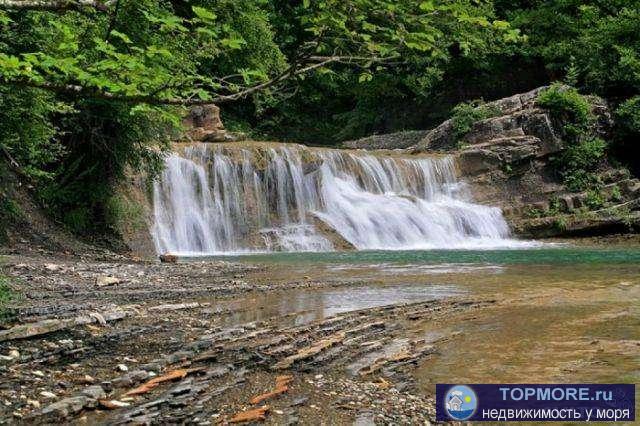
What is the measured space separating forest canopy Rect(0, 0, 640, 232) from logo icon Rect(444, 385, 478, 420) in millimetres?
2266

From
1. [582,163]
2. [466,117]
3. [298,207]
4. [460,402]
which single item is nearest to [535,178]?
[582,163]

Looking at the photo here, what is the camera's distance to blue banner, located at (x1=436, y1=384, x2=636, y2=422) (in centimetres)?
370

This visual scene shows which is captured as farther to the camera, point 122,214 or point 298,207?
point 298,207

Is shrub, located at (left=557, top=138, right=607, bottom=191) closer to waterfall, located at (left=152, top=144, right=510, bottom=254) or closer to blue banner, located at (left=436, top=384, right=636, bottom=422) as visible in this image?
waterfall, located at (left=152, top=144, right=510, bottom=254)

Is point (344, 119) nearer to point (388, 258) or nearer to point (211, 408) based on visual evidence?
point (388, 258)

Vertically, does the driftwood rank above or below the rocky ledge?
below

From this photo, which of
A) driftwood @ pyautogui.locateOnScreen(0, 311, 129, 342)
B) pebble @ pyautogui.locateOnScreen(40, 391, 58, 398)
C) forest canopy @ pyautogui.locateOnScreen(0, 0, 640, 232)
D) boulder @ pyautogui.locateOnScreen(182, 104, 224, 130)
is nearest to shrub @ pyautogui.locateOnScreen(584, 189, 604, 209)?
forest canopy @ pyautogui.locateOnScreen(0, 0, 640, 232)

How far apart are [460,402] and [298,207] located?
15.3 metres

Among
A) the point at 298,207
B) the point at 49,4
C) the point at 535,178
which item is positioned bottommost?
the point at 298,207

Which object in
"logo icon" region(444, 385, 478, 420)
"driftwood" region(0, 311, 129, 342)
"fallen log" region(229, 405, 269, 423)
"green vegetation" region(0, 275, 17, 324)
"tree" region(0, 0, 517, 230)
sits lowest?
"logo icon" region(444, 385, 478, 420)

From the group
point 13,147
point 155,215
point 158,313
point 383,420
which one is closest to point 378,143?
point 155,215

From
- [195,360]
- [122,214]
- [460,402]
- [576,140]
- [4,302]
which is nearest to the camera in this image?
[460,402]

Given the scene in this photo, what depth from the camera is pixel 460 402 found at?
3848 mm

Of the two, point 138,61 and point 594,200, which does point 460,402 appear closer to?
point 138,61
